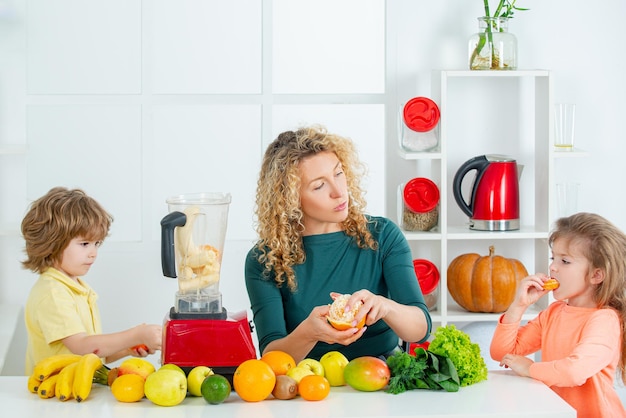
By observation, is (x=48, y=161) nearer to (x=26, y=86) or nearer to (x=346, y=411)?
(x=26, y=86)

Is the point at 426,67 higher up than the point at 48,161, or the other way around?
the point at 426,67

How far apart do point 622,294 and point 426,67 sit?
1.72 m

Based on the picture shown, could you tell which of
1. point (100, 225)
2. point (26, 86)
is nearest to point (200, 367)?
point (100, 225)

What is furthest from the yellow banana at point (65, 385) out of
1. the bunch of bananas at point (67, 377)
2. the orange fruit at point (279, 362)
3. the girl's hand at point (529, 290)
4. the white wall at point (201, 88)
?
the white wall at point (201, 88)

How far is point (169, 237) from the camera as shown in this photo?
6.06 ft

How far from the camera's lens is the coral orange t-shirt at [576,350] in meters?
1.95

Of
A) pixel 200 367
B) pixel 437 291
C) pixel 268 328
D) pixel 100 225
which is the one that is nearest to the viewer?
pixel 200 367

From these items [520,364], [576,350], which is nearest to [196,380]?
[520,364]

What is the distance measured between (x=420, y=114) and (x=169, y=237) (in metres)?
1.78

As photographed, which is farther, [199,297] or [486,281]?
[486,281]

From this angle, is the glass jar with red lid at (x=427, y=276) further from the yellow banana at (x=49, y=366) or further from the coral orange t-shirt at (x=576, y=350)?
the yellow banana at (x=49, y=366)

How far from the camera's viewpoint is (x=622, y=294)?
216 cm

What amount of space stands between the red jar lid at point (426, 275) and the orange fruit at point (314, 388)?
1782mm

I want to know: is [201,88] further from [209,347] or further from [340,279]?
[209,347]
